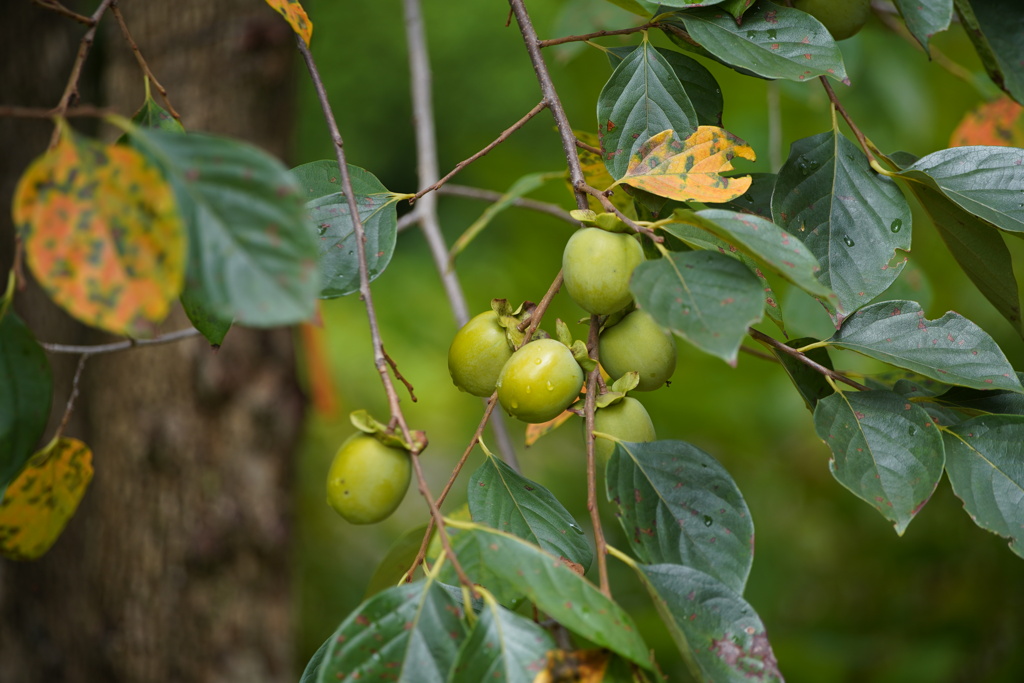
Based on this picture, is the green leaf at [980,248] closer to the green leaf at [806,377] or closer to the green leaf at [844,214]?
the green leaf at [844,214]

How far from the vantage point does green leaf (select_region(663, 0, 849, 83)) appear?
1.72 ft

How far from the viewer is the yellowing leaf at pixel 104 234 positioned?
0.32 metres

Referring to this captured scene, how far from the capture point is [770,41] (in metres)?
0.55

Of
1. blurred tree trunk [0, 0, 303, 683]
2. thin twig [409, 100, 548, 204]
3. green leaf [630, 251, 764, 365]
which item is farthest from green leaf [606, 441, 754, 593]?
blurred tree trunk [0, 0, 303, 683]

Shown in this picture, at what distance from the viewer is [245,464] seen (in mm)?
1620

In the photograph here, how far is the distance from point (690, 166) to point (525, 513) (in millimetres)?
267

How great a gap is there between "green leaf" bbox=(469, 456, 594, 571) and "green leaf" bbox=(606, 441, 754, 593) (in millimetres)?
55

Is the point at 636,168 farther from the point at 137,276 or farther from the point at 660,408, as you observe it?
the point at 660,408

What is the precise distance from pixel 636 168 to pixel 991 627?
5.25ft

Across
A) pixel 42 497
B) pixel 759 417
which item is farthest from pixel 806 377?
pixel 759 417

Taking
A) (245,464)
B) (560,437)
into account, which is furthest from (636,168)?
(560,437)

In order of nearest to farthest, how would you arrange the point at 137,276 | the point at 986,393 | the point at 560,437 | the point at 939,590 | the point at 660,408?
the point at 137,276
the point at 986,393
the point at 939,590
the point at 660,408
the point at 560,437

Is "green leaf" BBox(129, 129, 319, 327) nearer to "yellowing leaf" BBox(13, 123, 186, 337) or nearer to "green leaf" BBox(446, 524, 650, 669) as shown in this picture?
"yellowing leaf" BBox(13, 123, 186, 337)

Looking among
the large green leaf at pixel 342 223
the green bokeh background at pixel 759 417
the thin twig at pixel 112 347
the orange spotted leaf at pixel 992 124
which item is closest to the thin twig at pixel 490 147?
the large green leaf at pixel 342 223
